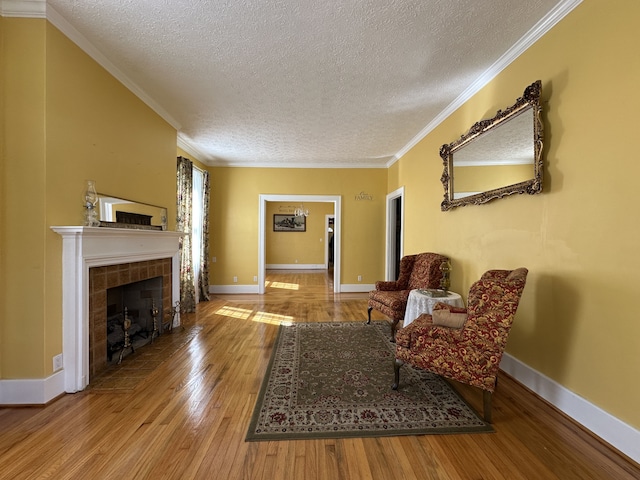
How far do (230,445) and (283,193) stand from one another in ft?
16.3

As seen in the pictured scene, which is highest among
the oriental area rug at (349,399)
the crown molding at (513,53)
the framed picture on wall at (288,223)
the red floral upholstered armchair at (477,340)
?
the crown molding at (513,53)

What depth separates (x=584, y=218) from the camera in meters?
1.81

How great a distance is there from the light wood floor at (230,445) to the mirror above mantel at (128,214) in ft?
4.79

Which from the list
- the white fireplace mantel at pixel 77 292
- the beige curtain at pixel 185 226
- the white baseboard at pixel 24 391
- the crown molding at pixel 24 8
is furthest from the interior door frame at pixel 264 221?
the crown molding at pixel 24 8

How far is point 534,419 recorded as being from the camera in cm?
190

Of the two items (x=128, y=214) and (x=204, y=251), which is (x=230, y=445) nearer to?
(x=128, y=214)

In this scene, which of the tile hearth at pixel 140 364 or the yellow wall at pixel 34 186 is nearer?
the yellow wall at pixel 34 186

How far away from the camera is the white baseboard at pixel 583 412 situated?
155 cm

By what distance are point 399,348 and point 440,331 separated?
357 mm

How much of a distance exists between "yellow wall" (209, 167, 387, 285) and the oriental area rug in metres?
3.18

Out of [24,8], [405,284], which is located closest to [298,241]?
[405,284]

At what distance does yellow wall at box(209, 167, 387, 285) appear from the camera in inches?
237

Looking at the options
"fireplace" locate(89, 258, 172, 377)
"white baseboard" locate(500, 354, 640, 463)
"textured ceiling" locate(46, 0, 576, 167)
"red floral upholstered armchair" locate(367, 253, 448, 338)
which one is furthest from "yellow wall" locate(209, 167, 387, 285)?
"white baseboard" locate(500, 354, 640, 463)

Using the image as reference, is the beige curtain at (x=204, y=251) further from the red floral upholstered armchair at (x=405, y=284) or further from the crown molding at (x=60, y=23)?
the red floral upholstered armchair at (x=405, y=284)
